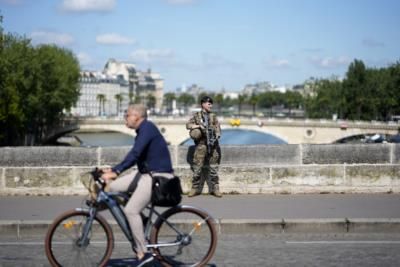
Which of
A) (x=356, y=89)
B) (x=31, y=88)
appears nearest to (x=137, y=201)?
(x=31, y=88)

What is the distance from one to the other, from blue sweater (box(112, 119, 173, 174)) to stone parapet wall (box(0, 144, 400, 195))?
4966 mm

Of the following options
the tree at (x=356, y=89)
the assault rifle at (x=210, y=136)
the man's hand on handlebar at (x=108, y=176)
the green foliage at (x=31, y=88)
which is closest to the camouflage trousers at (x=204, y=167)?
the assault rifle at (x=210, y=136)

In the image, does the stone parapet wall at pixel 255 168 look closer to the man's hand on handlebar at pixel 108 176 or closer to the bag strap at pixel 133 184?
the bag strap at pixel 133 184

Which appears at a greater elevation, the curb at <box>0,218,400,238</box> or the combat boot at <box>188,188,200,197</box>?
the combat boot at <box>188,188,200,197</box>

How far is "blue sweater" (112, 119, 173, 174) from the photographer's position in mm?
6797

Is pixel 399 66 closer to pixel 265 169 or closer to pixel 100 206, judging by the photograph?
pixel 265 169

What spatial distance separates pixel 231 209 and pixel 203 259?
3401 millimetres

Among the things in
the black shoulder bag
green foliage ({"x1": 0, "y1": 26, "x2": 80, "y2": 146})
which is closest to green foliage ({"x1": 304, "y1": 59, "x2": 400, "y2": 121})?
green foliage ({"x1": 0, "y1": 26, "x2": 80, "y2": 146})

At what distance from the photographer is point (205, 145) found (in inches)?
452

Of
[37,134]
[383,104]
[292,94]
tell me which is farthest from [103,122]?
[292,94]

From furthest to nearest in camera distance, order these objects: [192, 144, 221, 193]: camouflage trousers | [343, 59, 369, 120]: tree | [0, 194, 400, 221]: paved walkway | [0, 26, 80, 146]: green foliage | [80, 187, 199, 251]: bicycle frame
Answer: [343, 59, 369, 120]: tree → [0, 26, 80, 146]: green foliage → [192, 144, 221, 193]: camouflage trousers → [0, 194, 400, 221]: paved walkway → [80, 187, 199, 251]: bicycle frame

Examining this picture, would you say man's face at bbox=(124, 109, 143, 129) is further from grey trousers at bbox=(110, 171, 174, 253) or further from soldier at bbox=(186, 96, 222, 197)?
soldier at bbox=(186, 96, 222, 197)

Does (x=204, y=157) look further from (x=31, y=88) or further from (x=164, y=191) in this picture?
(x=31, y=88)

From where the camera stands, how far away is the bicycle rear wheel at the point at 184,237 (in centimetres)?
694
